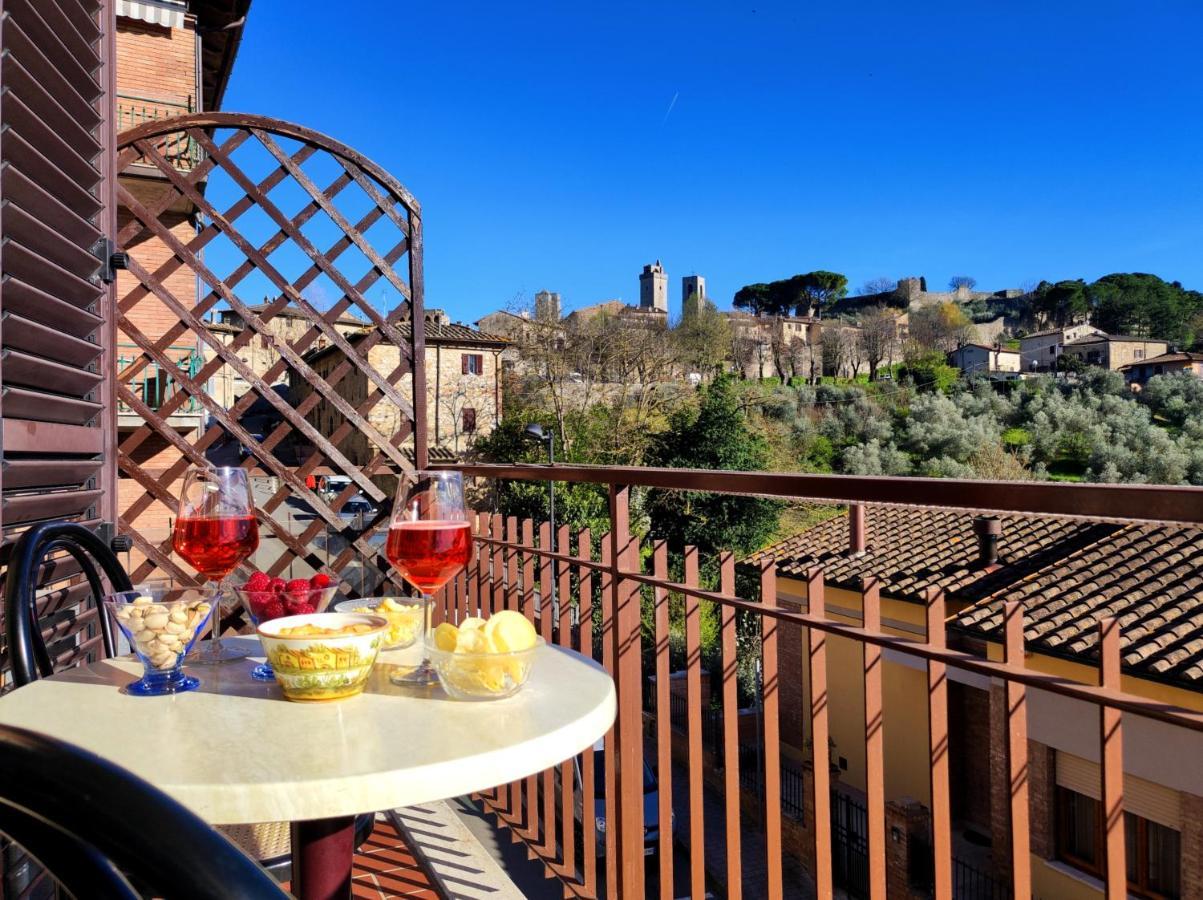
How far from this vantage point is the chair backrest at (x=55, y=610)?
1088 millimetres

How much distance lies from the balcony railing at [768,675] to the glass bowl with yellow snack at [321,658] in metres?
0.61

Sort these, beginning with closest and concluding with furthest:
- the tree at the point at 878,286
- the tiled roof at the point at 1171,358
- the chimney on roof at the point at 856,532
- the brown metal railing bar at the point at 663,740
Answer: the brown metal railing bar at the point at 663,740
the chimney on roof at the point at 856,532
the tiled roof at the point at 1171,358
the tree at the point at 878,286

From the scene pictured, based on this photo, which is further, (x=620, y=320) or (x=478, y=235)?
(x=478, y=235)

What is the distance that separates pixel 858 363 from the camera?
46875 mm

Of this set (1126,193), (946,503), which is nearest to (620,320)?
(946,503)

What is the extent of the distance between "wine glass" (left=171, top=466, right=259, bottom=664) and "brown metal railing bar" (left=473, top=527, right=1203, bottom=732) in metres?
0.77

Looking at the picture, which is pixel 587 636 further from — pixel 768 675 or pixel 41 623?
pixel 41 623

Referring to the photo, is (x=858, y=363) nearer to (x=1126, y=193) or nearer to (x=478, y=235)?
(x=478, y=235)

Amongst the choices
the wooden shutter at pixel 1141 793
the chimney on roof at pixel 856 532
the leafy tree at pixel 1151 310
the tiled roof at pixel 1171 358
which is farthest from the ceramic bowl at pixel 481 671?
the leafy tree at pixel 1151 310

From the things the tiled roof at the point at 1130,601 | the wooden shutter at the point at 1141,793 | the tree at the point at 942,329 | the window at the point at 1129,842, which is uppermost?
the tree at the point at 942,329

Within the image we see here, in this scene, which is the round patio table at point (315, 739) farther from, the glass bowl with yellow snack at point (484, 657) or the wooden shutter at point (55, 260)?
the wooden shutter at point (55, 260)

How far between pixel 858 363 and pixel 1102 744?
48510 mm

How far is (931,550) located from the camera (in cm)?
1172

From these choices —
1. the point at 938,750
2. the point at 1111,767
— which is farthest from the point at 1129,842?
the point at 1111,767
